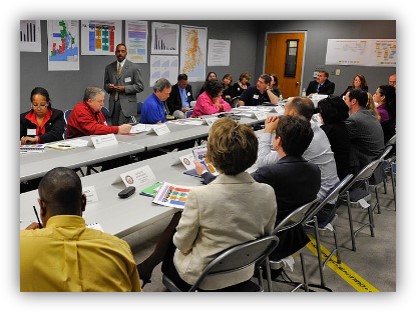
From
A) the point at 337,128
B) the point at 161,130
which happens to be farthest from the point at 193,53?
the point at 337,128

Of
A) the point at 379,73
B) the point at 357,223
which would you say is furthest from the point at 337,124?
the point at 379,73

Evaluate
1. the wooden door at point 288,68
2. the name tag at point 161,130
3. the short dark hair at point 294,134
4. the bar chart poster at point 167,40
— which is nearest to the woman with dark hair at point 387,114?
the name tag at point 161,130

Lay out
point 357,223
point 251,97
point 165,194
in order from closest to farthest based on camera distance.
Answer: point 165,194 → point 357,223 → point 251,97

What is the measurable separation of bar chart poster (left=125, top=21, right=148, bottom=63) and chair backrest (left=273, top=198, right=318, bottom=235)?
399cm

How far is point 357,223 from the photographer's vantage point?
363 cm

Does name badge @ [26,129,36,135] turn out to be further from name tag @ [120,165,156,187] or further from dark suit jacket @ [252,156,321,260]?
dark suit jacket @ [252,156,321,260]

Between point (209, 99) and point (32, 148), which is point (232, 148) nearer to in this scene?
point (32, 148)

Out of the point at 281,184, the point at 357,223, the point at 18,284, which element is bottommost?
the point at 357,223

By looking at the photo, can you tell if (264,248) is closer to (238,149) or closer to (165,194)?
(238,149)

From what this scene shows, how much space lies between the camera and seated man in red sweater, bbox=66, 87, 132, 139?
11.1 ft

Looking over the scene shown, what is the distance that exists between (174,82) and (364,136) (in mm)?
3843

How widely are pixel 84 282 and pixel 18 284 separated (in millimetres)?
306

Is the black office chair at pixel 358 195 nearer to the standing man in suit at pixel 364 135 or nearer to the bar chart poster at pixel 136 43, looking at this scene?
the standing man in suit at pixel 364 135

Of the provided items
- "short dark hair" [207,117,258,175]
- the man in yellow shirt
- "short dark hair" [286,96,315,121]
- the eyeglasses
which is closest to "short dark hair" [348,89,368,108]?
"short dark hair" [286,96,315,121]
